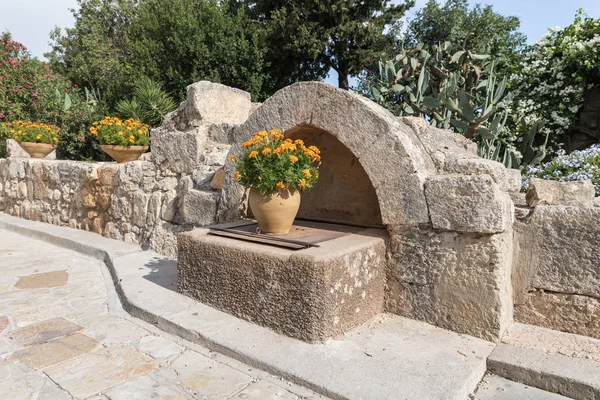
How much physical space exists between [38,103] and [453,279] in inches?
412

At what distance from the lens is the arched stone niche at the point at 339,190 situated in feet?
12.2

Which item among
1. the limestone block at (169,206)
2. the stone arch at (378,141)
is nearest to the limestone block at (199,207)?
the limestone block at (169,206)

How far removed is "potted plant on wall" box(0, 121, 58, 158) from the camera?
6.72 metres

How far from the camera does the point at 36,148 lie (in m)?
6.84

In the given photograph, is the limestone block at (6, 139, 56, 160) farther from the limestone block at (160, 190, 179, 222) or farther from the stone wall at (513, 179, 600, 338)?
the stone wall at (513, 179, 600, 338)

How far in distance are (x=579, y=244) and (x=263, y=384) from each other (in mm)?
2062

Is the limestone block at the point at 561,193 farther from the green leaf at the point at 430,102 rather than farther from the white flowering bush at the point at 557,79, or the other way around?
the white flowering bush at the point at 557,79

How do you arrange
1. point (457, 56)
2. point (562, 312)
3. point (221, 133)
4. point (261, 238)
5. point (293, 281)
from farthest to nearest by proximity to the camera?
point (457, 56)
point (221, 133)
point (261, 238)
point (562, 312)
point (293, 281)

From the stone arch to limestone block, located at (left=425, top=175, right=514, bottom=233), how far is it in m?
0.09

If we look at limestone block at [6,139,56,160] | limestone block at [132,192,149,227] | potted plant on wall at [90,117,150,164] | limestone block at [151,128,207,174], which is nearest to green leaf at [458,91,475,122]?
limestone block at [151,128,207,174]

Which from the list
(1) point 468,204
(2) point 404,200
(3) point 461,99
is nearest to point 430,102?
(3) point 461,99

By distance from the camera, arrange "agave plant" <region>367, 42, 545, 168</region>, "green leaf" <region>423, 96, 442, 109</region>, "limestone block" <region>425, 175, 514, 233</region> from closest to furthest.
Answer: "limestone block" <region>425, 175, 514, 233</region>, "agave plant" <region>367, 42, 545, 168</region>, "green leaf" <region>423, 96, 442, 109</region>

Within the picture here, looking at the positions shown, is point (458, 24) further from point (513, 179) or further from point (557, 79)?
point (513, 179)

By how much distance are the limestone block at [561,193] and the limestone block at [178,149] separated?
322 centimetres
